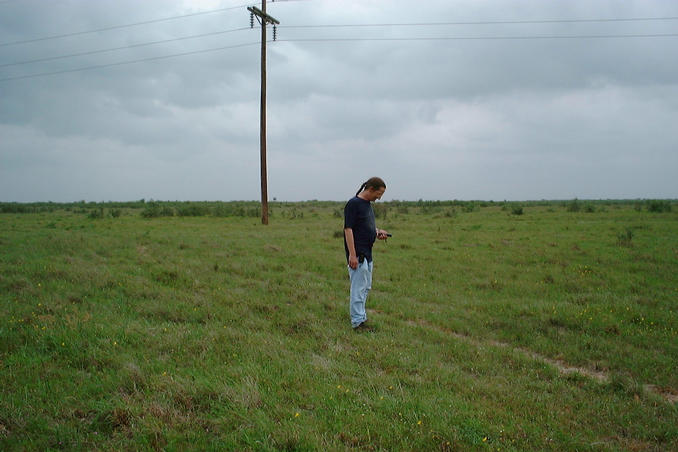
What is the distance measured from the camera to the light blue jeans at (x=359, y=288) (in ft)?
20.1

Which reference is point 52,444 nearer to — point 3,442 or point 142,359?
point 3,442

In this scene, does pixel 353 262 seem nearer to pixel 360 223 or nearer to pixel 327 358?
pixel 360 223

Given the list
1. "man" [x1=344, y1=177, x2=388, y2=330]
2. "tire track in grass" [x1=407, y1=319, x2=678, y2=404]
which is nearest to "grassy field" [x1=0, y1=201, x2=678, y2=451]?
"tire track in grass" [x1=407, y1=319, x2=678, y2=404]

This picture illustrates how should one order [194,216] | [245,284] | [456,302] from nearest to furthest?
[456,302]
[245,284]
[194,216]

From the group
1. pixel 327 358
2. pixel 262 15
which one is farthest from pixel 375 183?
pixel 262 15

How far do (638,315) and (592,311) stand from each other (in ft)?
2.25

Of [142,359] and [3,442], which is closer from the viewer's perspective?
[3,442]

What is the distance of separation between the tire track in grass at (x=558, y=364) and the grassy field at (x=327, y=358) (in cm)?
4

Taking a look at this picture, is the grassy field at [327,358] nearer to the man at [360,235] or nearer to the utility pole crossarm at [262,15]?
the man at [360,235]

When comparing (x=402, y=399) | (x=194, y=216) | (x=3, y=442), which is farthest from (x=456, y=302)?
(x=194, y=216)

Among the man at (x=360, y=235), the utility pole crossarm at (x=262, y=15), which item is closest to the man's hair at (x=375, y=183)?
the man at (x=360, y=235)

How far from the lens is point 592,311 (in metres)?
7.31

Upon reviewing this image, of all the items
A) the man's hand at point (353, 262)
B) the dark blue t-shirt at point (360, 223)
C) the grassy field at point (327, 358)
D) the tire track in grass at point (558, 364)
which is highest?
the dark blue t-shirt at point (360, 223)

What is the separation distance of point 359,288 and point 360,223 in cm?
98
